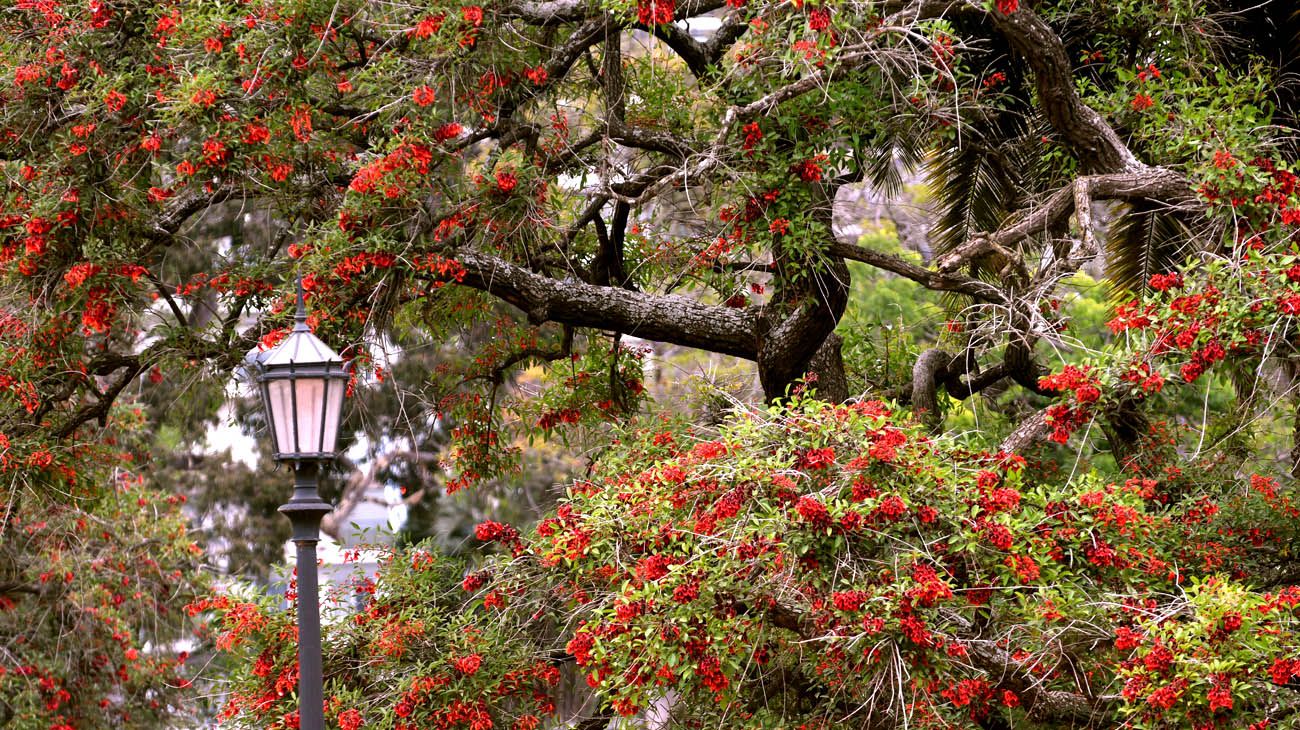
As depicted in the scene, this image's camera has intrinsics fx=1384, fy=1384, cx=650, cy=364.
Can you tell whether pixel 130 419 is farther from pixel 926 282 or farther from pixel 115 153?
pixel 926 282

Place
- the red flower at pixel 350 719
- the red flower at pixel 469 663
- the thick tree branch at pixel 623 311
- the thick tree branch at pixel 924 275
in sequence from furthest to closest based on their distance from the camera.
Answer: the thick tree branch at pixel 623 311 → the thick tree branch at pixel 924 275 → the red flower at pixel 469 663 → the red flower at pixel 350 719

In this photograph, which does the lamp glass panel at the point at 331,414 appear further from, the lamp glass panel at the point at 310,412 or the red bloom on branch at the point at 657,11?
the red bloom on branch at the point at 657,11

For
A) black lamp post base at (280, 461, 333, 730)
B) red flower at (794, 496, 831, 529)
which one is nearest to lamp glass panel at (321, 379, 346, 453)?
black lamp post base at (280, 461, 333, 730)

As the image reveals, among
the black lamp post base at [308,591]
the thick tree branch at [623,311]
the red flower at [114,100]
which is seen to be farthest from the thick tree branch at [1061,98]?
the red flower at [114,100]

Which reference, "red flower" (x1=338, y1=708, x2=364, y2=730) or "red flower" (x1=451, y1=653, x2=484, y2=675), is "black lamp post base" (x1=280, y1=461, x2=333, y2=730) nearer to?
"red flower" (x1=338, y1=708, x2=364, y2=730)

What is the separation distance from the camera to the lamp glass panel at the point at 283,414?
18.5 ft

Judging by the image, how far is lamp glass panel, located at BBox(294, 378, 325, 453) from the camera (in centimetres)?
563

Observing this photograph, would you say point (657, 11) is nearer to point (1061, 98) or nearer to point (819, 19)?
point (819, 19)

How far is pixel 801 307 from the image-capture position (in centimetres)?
902

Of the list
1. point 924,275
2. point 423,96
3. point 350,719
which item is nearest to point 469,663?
point 350,719

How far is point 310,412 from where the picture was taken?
18.6 feet

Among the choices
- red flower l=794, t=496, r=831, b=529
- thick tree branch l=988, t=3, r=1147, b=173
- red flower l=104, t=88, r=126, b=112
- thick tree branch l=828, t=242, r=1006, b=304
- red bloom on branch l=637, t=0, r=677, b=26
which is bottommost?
red flower l=794, t=496, r=831, b=529

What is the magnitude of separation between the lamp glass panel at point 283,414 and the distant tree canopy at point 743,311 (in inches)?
62.1

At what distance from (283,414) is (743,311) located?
4526mm
